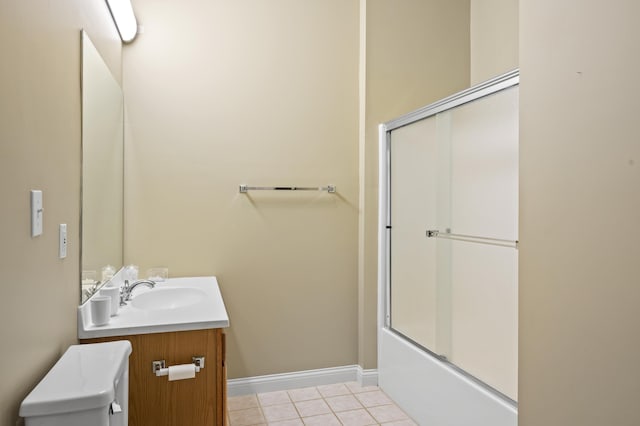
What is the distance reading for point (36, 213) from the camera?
1150 millimetres

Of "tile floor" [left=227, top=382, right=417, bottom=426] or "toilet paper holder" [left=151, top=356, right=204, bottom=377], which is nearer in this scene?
"toilet paper holder" [left=151, top=356, right=204, bottom=377]

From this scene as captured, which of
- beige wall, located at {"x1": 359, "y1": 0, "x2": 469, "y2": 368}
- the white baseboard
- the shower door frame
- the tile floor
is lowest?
the tile floor

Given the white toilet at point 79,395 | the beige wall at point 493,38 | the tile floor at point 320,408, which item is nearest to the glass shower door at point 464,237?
the tile floor at point 320,408

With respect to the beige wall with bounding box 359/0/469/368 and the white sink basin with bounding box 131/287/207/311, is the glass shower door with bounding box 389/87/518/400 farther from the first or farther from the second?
the white sink basin with bounding box 131/287/207/311

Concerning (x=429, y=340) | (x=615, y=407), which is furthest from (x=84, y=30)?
(x=429, y=340)

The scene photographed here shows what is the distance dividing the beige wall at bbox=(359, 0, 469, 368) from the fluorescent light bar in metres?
1.37

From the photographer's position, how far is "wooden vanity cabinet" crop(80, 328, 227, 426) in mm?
1597

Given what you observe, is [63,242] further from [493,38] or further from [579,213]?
[493,38]

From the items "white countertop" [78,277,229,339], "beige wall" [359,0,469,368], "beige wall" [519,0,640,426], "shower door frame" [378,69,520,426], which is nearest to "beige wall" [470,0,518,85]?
"beige wall" [359,0,469,368]

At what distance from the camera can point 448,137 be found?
2.23 m

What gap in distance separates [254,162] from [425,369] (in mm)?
1520

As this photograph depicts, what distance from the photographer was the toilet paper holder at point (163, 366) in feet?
5.27

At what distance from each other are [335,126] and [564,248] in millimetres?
2114

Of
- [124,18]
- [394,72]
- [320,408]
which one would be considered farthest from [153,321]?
[394,72]
